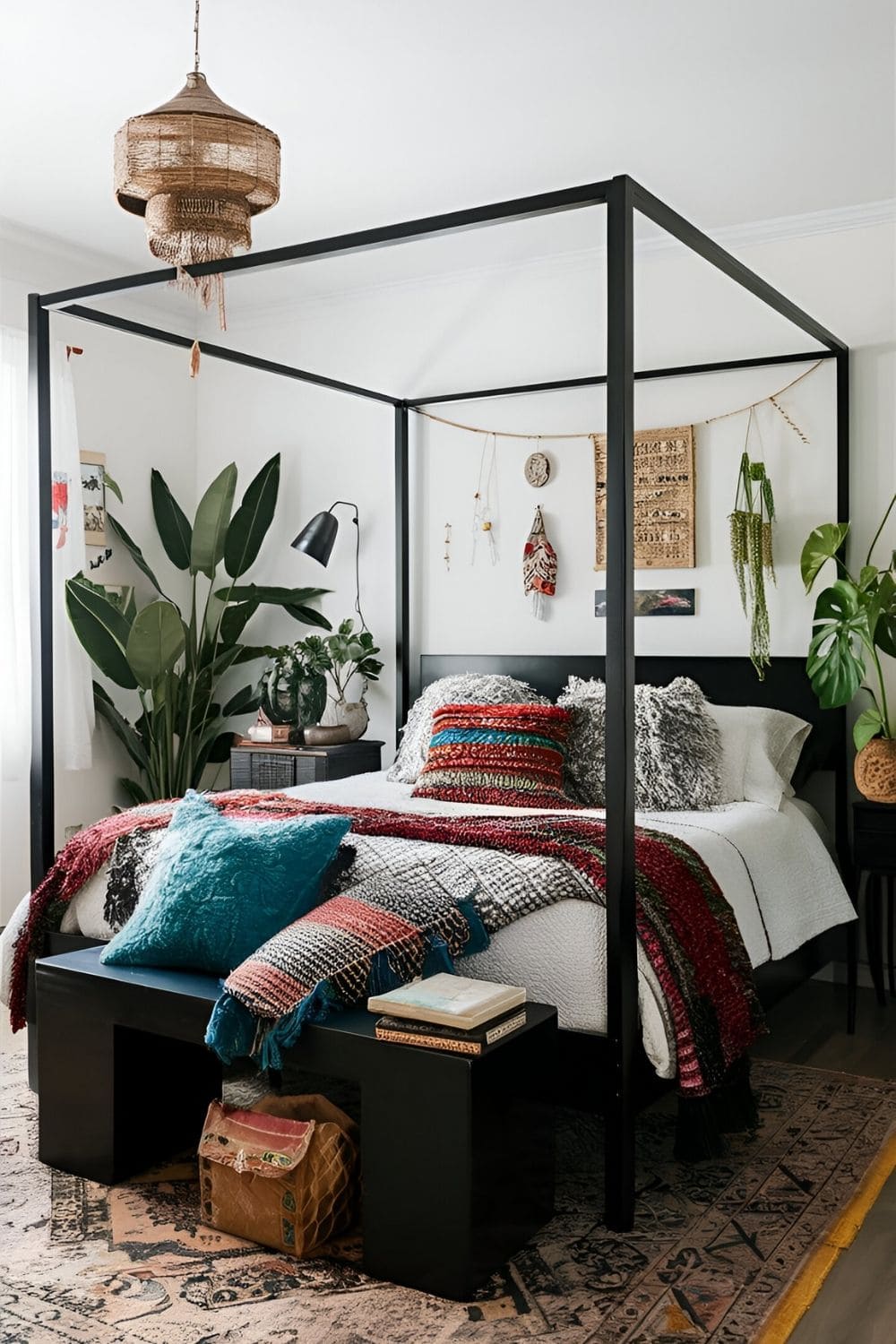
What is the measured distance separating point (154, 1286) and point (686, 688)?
2566 mm

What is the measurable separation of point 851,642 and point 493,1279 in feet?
7.91

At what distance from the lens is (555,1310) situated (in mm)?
2176

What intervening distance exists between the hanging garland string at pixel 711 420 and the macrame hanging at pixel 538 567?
1.03 feet

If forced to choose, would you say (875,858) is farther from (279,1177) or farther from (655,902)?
(279,1177)

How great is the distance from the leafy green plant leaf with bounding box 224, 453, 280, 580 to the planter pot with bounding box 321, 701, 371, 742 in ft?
2.63

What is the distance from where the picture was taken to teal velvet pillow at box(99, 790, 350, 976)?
2.66 meters

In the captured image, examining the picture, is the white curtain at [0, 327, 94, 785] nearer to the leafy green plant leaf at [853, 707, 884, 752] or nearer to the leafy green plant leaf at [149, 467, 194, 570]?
the leafy green plant leaf at [149, 467, 194, 570]

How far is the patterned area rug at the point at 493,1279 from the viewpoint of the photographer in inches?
83.6

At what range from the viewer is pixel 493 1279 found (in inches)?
90.2

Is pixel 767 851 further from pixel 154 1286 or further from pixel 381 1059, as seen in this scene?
pixel 154 1286

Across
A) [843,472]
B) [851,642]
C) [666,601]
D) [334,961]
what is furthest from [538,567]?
[334,961]

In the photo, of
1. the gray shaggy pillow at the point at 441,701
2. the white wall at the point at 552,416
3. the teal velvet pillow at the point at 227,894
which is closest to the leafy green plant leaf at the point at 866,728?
the white wall at the point at 552,416

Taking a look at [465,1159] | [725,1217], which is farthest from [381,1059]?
[725,1217]

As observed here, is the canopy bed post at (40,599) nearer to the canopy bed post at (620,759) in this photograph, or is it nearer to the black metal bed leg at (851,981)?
the canopy bed post at (620,759)
